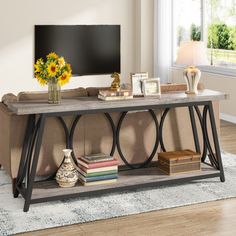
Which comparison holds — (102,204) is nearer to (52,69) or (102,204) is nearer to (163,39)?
(52,69)

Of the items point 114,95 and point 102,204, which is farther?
point 114,95

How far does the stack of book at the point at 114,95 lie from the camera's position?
436 centimetres

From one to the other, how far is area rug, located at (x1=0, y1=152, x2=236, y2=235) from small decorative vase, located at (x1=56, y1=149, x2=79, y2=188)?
0.46ft

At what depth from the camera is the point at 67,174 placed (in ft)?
13.8

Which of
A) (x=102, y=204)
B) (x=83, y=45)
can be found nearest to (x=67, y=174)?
(x=102, y=204)

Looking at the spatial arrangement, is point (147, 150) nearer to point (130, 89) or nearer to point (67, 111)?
point (130, 89)

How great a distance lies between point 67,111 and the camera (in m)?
4.10

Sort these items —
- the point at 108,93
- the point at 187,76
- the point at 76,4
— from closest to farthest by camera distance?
1. the point at 108,93
2. the point at 187,76
3. the point at 76,4

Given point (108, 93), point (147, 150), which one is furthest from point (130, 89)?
point (147, 150)

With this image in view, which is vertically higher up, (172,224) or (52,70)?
(52,70)

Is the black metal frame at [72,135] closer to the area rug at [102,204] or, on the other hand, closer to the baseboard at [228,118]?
the area rug at [102,204]

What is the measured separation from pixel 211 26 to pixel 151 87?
4.21 m

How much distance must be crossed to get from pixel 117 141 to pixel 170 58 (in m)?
4.89

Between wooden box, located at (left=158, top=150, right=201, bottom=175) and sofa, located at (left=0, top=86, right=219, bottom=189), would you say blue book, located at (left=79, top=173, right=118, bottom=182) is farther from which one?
wooden box, located at (left=158, top=150, right=201, bottom=175)
